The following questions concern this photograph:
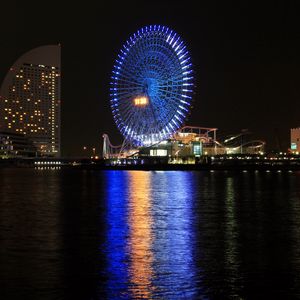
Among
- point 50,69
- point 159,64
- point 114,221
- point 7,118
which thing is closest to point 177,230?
point 114,221

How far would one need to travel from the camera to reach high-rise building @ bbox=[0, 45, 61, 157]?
165 m

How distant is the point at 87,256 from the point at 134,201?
1483 cm

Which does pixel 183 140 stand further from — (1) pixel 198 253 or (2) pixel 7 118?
(1) pixel 198 253

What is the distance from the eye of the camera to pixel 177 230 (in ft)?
53.6

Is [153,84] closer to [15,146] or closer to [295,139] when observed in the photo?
[295,139]

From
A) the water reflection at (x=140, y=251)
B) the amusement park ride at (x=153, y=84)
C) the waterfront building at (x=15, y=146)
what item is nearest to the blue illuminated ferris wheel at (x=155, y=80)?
the amusement park ride at (x=153, y=84)

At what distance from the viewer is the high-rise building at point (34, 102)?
164625 mm

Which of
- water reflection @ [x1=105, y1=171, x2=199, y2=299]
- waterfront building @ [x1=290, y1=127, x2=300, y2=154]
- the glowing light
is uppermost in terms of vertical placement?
the glowing light

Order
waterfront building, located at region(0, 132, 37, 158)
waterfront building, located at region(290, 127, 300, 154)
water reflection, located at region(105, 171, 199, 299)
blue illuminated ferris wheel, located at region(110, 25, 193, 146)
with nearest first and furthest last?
1. water reflection, located at region(105, 171, 199, 299)
2. blue illuminated ferris wheel, located at region(110, 25, 193, 146)
3. waterfront building, located at region(290, 127, 300, 154)
4. waterfront building, located at region(0, 132, 37, 158)

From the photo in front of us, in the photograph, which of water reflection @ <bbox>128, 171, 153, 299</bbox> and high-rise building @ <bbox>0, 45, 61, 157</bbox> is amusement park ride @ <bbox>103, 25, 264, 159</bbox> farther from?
high-rise building @ <bbox>0, 45, 61, 157</bbox>

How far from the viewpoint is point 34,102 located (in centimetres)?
17150

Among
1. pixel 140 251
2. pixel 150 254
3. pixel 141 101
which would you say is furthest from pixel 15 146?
pixel 150 254

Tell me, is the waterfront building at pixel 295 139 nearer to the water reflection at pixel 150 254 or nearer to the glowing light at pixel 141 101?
the glowing light at pixel 141 101

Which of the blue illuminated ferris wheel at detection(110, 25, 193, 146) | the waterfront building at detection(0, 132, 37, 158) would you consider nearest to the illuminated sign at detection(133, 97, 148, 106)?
the blue illuminated ferris wheel at detection(110, 25, 193, 146)
